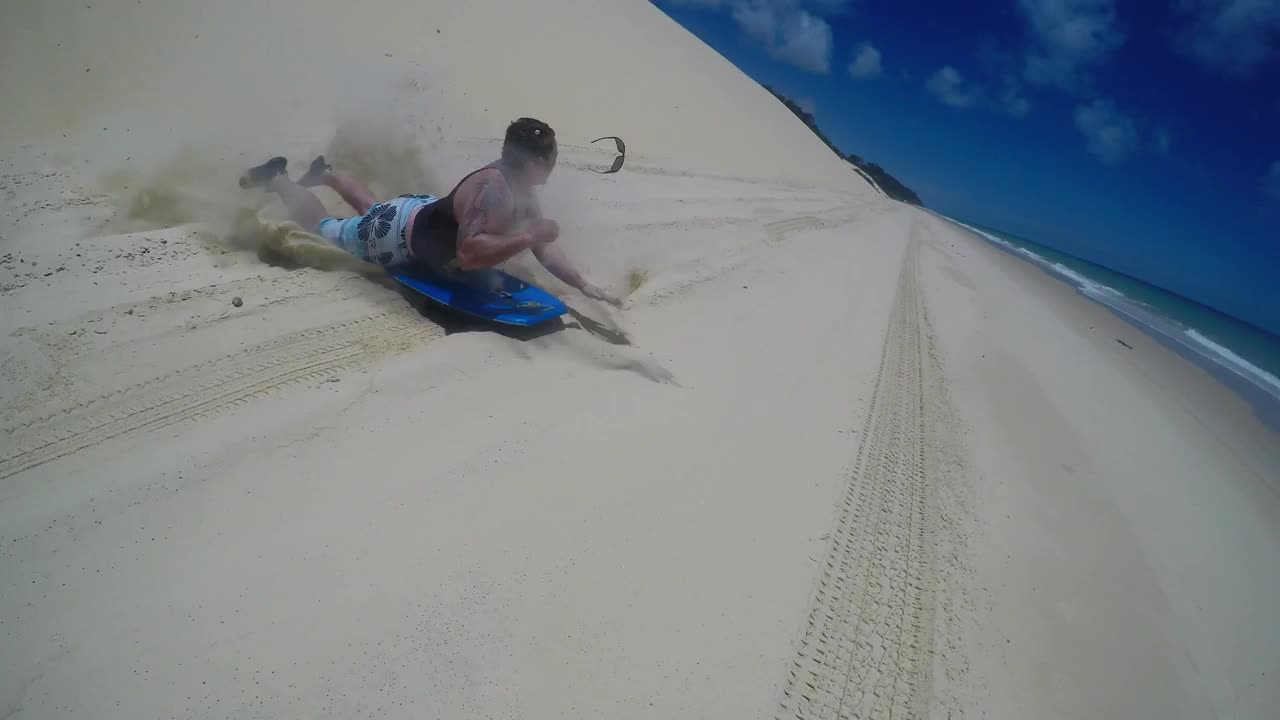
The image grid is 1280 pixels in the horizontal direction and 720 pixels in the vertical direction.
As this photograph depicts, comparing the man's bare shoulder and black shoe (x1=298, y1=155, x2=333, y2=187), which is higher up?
the man's bare shoulder

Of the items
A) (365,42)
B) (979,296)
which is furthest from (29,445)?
(979,296)

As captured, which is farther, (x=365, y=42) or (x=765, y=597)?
(x=365, y=42)

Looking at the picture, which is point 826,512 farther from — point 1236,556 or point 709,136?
point 709,136

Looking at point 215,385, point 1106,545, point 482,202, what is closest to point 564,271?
point 482,202

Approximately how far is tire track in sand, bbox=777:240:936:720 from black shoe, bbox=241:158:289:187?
432cm

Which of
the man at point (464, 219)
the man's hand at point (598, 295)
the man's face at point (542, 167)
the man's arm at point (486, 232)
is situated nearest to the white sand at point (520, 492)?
the man's hand at point (598, 295)

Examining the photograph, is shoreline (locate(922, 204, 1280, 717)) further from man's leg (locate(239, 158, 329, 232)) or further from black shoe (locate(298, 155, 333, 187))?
black shoe (locate(298, 155, 333, 187))

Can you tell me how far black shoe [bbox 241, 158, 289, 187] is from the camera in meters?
4.08

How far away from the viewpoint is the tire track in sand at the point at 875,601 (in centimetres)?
212

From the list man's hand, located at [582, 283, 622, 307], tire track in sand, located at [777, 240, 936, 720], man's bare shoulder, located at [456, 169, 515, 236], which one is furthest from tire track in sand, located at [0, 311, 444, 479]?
tire track in sand, located at [777, 240, 936, 720]

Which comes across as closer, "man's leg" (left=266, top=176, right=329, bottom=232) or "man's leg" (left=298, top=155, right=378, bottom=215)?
"man's leg" (left=266, top=176, right=329, bottom=232)

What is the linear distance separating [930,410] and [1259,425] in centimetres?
706

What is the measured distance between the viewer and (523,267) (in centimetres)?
446

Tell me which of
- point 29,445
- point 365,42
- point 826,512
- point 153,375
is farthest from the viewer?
point 365,42
